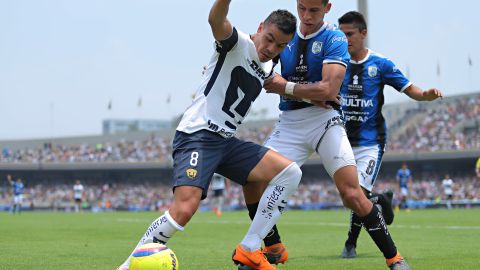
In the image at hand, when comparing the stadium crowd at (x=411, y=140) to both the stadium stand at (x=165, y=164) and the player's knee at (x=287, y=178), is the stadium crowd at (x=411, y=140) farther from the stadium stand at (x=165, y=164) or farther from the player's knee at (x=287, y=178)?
the player's knee at (x=287, y=178)

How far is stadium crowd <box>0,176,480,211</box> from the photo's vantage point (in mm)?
48938

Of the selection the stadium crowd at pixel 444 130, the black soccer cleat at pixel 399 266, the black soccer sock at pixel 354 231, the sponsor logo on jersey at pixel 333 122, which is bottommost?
the stadium crowd at pixel 444 130

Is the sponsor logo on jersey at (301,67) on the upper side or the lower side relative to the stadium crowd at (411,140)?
upper

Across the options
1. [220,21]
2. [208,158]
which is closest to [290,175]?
[208,158]

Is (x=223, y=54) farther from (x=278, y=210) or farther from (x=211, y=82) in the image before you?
(x=278, y=210)

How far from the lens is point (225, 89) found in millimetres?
6238

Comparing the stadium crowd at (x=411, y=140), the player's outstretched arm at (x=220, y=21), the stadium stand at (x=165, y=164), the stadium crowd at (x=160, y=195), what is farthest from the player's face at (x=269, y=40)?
the stadium crowd at (x=411, y=140)

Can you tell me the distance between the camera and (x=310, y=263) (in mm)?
7910

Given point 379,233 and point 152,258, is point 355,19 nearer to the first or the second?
point 379,233

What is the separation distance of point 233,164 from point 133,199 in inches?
2250

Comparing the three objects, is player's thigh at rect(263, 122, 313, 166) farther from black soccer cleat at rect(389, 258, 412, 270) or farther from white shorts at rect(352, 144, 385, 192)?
black soccer cleat at rect(389, 258, 412, 270)

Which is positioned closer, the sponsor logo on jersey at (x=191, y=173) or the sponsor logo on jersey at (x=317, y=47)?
the sponsor logo on jersey at (x=191, y=173)

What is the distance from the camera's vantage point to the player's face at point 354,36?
863 centimetres

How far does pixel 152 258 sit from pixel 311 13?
9.78 ft
